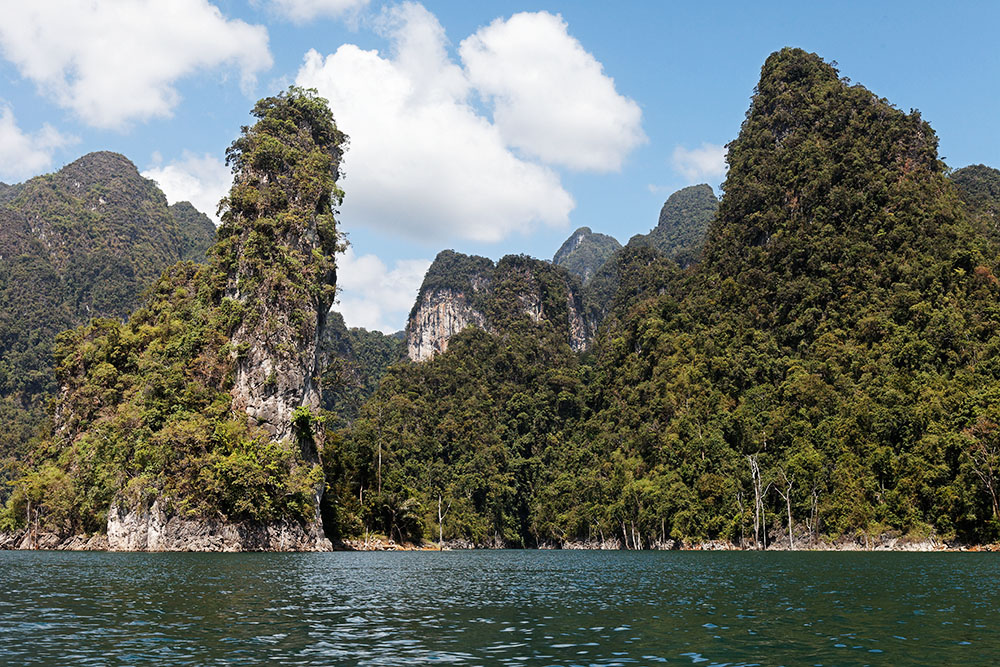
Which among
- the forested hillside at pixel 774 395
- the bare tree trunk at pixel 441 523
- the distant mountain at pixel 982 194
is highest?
the distant mountain at pixel 982 194

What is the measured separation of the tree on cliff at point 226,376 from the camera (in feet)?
230

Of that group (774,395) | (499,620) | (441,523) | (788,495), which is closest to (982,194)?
(774,395)

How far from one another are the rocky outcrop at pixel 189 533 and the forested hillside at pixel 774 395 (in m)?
15.7

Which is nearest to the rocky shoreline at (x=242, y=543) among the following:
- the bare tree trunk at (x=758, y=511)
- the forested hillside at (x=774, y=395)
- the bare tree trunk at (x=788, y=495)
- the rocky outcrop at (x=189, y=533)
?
the rocky outcrop at (x=189, y=533)

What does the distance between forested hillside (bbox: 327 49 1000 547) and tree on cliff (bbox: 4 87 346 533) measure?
666 inches

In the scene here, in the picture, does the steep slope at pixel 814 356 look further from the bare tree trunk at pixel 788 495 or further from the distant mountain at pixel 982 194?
the distant mountain at pixel 982 194

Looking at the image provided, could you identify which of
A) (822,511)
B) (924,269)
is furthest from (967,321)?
(822,511)

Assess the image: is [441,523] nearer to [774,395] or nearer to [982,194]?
[774,395]

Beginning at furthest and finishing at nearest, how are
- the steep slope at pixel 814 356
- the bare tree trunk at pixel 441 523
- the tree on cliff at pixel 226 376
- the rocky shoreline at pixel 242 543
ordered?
the bare tree trunk at pixel 441 523 → the steep slope at pixel 814 356 → the tree on cliff at pixel 226 376 → the rocky shoreline at pixel 242 543

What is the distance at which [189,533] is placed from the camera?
224 ft

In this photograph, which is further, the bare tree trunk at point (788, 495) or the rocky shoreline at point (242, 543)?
the bare tree trunk at point (788, 495)

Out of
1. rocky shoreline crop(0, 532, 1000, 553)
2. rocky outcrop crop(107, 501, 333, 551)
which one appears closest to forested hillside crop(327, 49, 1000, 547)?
rocky shoreline crop(0, 532, 1000, 553)

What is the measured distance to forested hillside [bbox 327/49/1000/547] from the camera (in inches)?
2896

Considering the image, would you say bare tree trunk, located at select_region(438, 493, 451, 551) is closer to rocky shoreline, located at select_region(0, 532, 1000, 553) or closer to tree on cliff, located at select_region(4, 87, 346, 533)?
rocky shoreline, located at select_region(0, 532, 1000, 553)
